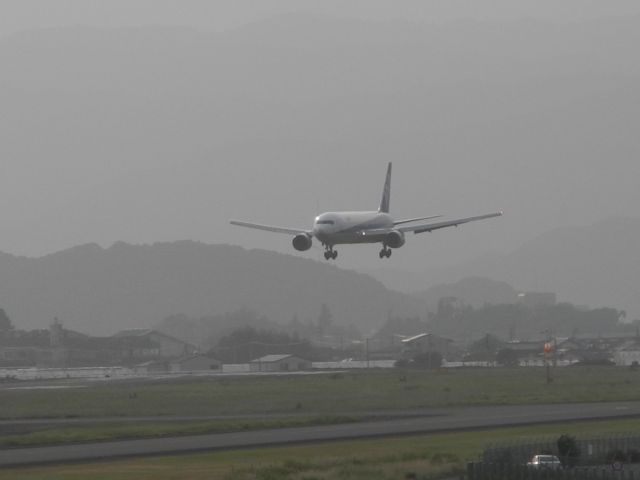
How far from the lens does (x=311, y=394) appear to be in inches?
4289

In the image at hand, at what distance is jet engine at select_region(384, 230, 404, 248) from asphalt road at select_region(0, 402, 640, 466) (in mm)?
21573

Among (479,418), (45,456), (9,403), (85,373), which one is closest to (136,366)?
(85,373)

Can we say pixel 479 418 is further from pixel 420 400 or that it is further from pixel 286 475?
pixel 286 475

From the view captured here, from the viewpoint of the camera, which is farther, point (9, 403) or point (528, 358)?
point (528, 358)

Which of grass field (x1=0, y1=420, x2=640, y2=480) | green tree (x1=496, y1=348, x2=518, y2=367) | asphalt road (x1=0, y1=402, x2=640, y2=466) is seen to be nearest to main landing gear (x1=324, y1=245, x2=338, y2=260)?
asphalt road (x1=0, y1=402, x2=640, y2=466)

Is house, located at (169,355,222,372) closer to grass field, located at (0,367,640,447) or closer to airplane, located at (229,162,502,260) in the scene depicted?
grass field, located at (0,367,640,447)

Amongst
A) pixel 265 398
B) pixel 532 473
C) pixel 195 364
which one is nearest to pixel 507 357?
pixel 195 364

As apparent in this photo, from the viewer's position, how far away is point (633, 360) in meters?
183

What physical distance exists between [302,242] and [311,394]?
40.3 ft

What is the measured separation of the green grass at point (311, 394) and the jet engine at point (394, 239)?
1153 centimetres

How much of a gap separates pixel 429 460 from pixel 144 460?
41.9 ft

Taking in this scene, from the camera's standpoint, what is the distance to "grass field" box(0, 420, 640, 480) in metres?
57.1

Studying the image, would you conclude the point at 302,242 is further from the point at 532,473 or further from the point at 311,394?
the point at 532,473

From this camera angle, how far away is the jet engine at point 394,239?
11162 cm
